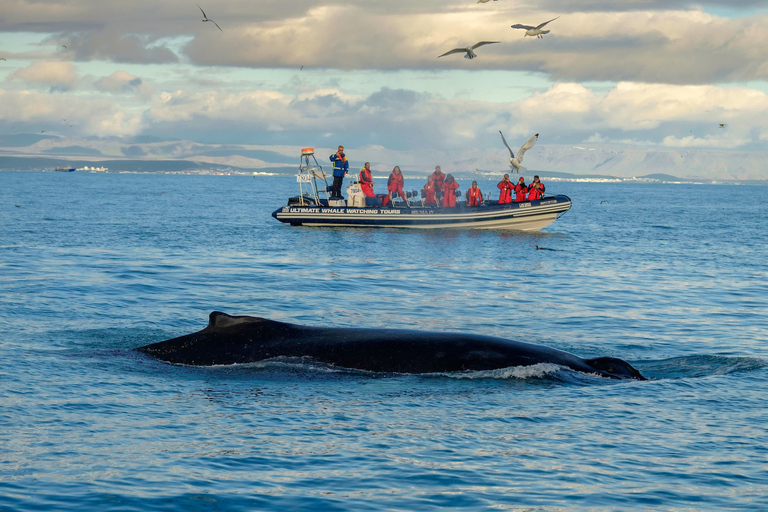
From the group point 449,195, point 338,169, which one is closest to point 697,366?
point 449,195

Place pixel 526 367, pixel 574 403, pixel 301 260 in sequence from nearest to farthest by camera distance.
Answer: pixel 574 403, pixel 526 367, pixel 301 260

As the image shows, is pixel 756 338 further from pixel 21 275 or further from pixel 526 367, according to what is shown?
pixel 21 275

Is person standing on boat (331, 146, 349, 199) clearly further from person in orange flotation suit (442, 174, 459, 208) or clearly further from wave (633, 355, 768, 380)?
wave (633, 355, 768, 380)

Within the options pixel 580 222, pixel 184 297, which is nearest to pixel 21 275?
pixel 184 297

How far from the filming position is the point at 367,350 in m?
11.2

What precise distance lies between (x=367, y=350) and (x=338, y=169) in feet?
113

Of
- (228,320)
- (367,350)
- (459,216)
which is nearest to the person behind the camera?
(367,350)

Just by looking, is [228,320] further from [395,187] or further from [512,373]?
[395,187]

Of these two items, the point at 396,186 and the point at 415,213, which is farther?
the point at 396,186

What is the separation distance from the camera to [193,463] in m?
8.24

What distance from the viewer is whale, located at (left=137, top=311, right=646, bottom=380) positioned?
11078 millimetres

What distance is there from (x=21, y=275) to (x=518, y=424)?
61.6 ft

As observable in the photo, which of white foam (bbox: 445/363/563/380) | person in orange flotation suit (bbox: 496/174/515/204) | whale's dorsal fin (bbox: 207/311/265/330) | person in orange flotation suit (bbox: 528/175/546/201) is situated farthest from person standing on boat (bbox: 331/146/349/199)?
white foam (bbox: 445/363/563/380)

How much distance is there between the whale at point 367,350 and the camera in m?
11.1
